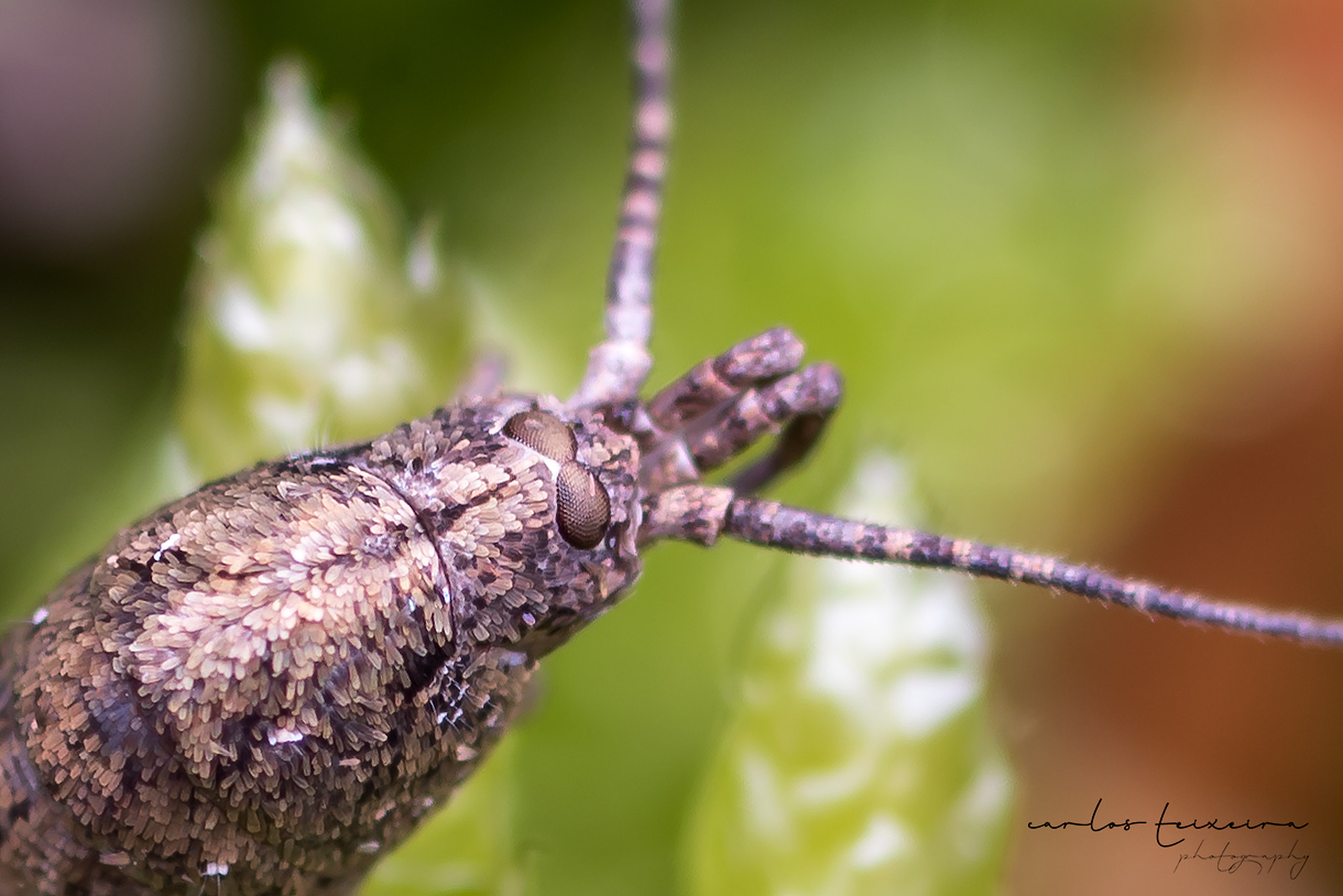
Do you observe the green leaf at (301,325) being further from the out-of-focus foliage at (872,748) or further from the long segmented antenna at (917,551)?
the long segmented antenna at (917,551)

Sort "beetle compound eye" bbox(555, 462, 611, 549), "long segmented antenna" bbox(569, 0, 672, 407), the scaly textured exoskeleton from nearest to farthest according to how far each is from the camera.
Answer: the scaly textured exoskeleton < "beetle compound eye" bbox(555, 462, 611, 549) < "long segmented antenna" bbox(569, 0, 672, 407)

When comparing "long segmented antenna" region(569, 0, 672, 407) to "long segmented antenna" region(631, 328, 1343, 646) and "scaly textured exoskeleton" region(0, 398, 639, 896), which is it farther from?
"scaly textured exoskeleton" region(0, 398, 639, 896)

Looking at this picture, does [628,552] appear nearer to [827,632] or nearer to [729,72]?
[827,632]

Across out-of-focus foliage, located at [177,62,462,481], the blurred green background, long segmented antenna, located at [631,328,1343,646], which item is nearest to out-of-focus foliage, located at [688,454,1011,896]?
long segmented antenna, located at [631,328,1343,646]

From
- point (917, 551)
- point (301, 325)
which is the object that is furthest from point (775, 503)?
point (301, 325)

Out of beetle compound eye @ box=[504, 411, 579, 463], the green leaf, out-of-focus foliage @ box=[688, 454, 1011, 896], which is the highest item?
beetle compound eye @ box=[504, 411, 579, 463]

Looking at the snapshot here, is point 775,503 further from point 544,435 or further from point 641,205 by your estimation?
point 641,205

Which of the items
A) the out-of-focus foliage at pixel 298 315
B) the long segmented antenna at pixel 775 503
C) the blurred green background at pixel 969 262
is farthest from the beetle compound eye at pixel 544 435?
the blurred green background at pixel 969 262
